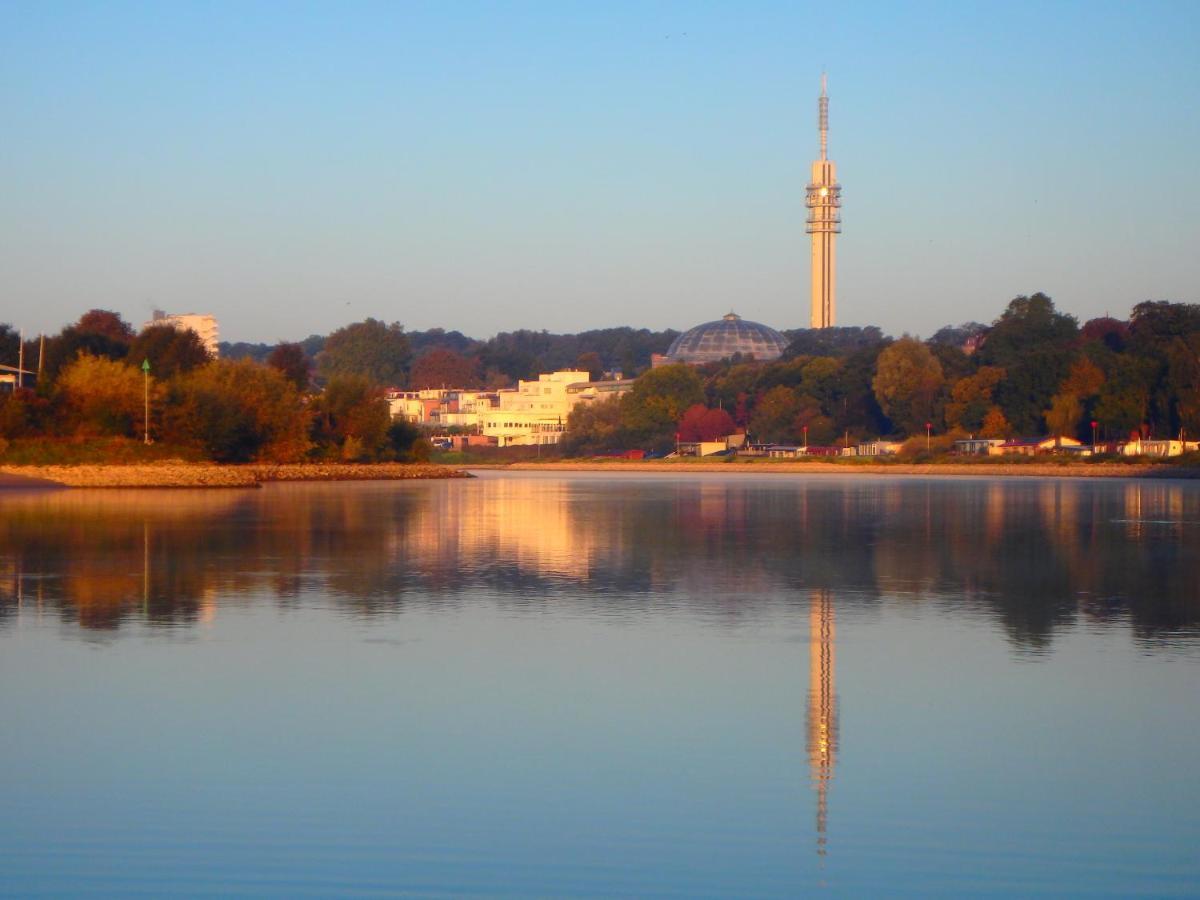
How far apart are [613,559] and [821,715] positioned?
12.8 m

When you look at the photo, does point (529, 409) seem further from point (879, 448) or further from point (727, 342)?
point (879, 448)

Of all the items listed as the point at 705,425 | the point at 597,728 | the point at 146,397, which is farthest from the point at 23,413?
the point at 705,425

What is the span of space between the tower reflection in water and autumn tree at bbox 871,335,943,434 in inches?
3737

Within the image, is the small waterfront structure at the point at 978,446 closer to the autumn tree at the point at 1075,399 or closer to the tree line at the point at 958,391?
the tree line at the point at 958,391

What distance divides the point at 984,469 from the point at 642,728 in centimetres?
8564

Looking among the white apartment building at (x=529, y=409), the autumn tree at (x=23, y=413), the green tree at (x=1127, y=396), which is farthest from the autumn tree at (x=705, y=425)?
the autumn tree at (x=23, y=413)

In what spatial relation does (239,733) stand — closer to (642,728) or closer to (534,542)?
(642,728)

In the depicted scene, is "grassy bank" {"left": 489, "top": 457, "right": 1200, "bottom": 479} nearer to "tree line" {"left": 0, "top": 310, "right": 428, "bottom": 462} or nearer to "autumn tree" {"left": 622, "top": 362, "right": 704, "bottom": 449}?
"autumn tree" {"left": 622, "top": 362, "right": 704, "bottom": 449}

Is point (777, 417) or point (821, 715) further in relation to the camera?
point (777, 417)

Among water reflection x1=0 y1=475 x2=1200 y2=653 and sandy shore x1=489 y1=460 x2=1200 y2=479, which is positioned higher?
sandy shore x1=489 y1=460 x2=1200 y2=479

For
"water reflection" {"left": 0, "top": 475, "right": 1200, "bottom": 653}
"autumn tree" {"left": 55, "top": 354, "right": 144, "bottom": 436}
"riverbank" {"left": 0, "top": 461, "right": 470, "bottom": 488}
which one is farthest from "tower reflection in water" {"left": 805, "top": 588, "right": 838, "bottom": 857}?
"autumn tree" {"left": 55, "top": 354, "right": 144, "bottom": 436}

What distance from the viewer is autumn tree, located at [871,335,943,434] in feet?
357

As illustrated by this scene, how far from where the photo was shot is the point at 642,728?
10.3 metres

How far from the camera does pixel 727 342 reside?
592 ft
